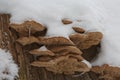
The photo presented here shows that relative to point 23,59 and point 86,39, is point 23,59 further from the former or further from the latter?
point 86,39

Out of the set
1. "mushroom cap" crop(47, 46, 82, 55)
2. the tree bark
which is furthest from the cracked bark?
"mushroom cap" crop(47, 46, 82, 55)

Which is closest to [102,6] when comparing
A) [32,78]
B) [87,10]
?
[87,10]

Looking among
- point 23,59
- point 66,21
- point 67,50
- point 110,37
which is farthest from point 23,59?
point 110,37

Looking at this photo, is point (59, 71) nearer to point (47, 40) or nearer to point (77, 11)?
point (47, 40)

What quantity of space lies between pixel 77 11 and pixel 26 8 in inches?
21.9

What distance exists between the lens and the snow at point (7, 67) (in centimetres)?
301

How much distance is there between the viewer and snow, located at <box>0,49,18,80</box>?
3.01 meters

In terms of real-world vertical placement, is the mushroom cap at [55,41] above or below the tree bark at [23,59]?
Answer: above

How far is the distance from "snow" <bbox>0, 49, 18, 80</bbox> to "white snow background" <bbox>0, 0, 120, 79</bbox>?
359 mm

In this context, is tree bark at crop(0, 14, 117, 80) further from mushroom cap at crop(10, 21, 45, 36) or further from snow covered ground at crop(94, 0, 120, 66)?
snow covered ground at crop(94, 0, 120, 66)

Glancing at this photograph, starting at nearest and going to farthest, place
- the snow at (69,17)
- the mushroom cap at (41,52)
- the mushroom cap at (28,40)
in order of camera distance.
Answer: the mushroom cap at (41,52) → the mushroom cap at (28,40) → the snow at (69,17)

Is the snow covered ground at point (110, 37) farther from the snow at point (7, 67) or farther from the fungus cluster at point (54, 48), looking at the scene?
the snow at point (7, 67)

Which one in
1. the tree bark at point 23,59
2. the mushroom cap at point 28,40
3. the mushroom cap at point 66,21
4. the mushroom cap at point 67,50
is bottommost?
the tree bark at point 23,59

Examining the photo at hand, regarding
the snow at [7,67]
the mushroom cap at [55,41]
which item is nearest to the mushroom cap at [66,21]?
the mushroom cap at [55,41]
